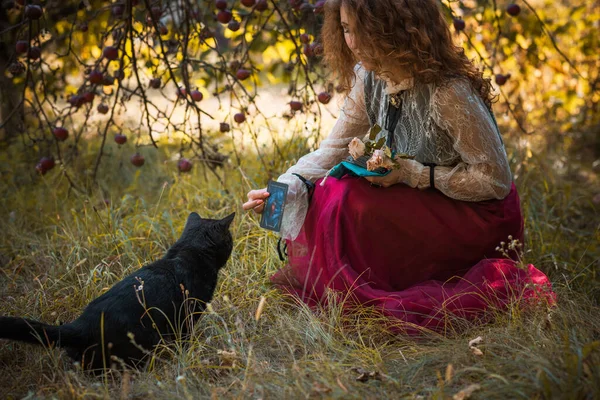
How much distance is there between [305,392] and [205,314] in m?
0.80

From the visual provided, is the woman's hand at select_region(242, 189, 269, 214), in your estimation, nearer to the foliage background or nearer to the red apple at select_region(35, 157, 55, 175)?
the foliage background

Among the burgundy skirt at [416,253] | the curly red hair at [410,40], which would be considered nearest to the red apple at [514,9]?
the curly red hair at [410,40]

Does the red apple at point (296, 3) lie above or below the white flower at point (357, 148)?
above

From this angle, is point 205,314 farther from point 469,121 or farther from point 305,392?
point 469,121

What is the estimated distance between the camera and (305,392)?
176cm

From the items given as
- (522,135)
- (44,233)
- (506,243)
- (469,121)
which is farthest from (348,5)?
(522,135)

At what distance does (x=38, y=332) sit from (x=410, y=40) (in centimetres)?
168

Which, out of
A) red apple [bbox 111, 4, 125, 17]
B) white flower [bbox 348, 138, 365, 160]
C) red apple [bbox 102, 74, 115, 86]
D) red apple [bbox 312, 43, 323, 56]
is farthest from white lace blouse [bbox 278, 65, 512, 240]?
red apple [bbox 111, 4, 125, 17]

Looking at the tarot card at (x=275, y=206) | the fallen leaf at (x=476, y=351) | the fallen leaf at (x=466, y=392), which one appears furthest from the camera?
the tarot card at (x=275, y=206)

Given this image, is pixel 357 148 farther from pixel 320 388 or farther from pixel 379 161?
pixel 320 388

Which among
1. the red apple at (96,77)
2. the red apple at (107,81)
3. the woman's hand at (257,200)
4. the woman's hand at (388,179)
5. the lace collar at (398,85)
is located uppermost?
the red apple at (96,77)

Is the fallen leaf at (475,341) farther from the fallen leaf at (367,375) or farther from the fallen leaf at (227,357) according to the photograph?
the fallen leaf at (227,357)

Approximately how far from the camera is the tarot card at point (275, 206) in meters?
2.47

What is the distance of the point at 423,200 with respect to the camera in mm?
2355
